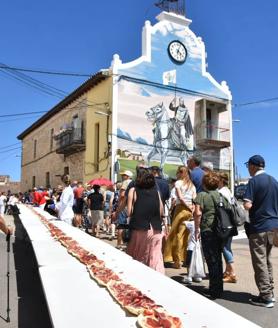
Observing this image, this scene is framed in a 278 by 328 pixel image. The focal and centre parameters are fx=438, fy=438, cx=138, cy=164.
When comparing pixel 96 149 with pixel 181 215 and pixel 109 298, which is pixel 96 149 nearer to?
pixel 181 215

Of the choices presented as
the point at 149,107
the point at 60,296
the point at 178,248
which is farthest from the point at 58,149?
the point at 60,296

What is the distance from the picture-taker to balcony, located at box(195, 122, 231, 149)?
2623 cm

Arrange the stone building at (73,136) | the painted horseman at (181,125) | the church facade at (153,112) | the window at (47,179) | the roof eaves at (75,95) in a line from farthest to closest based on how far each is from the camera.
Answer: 1. the window at (47,179)
2. the painted horseman at (181,125)
3. the stone building at (73,136)
4. the roof eaves at (75,95)
5. the church facade at (153,112)

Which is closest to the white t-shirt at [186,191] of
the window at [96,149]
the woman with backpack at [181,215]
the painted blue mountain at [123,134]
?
the woman with backpack at [181,215]

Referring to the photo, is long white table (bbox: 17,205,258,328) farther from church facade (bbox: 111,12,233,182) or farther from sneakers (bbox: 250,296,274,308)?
church facade (bbox: 111,12,233,182)

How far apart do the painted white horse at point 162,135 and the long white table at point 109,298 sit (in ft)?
64.1

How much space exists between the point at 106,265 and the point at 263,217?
6.91 ft

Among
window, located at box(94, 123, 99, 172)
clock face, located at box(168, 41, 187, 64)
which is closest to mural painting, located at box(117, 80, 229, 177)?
clock face, located at box(168, 41, 187, 64)

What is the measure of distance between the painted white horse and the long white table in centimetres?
1955

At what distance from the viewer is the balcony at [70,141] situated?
26.7 m

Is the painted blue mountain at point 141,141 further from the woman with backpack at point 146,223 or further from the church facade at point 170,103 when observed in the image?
the woman with backpack at point 146,223

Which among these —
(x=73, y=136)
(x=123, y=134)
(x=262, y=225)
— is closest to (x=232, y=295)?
(x=262, y=225)

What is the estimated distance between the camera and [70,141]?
27609 millimetres

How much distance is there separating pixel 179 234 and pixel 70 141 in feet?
67.2
